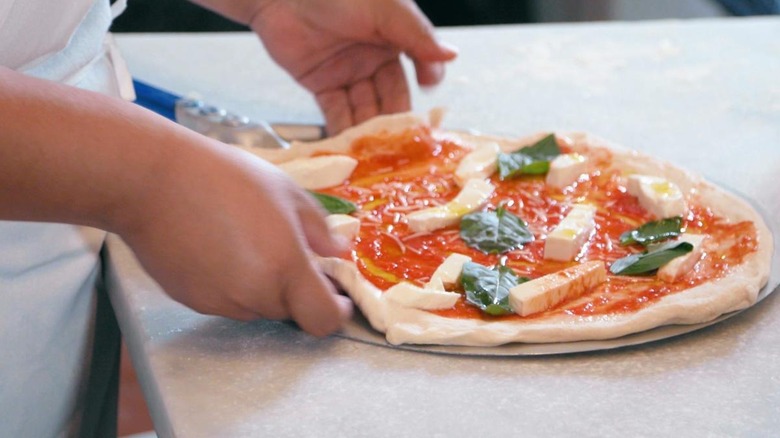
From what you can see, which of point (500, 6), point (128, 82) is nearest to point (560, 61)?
point (128, 82)

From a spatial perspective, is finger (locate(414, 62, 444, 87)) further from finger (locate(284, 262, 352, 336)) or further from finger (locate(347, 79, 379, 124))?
finger (locate(284, 262, 352, 336))

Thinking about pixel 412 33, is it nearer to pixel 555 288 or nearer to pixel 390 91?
pixel 390 91

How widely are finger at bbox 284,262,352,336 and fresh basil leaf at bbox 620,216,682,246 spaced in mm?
372

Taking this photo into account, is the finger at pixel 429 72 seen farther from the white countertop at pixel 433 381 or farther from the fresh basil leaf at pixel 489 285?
the fresh basil leaf at pixel 489 285

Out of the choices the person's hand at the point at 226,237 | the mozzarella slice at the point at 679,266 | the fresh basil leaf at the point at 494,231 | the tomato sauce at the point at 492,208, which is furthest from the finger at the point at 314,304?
the mozzarella slice at the point at 679,266

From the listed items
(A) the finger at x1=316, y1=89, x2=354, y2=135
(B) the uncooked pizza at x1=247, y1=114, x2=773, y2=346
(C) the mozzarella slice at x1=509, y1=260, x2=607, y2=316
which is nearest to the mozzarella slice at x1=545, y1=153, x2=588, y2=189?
(B) the uncooked pizza at x1=247, y1=114, x2=773, y2=346

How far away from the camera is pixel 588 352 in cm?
90

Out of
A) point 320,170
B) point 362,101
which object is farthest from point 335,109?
point 320,170

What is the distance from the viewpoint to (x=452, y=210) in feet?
3.72

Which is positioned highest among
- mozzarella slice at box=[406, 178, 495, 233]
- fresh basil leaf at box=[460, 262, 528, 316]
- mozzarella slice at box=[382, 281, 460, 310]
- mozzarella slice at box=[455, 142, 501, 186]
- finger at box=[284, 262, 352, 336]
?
finger at box=[284, 262, 352, 336]

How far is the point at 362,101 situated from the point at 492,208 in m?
0.39

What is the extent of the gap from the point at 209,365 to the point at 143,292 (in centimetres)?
16

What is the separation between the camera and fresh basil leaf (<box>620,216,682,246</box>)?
1.08m

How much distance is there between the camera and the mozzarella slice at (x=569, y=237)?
3.42 ft
